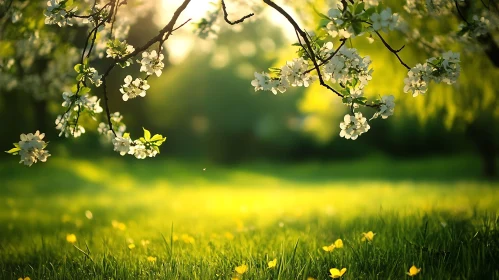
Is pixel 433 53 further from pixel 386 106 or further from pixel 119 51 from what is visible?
pixel 119 51

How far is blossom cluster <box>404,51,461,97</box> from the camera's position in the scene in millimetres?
2557

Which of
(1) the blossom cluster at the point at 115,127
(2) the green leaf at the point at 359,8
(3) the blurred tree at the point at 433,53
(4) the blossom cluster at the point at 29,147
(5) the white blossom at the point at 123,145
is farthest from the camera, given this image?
(3) the blurred tree at the point at 433,53

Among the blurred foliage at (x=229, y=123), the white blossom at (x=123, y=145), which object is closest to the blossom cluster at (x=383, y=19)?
the white blossom at (x=123, y=145)

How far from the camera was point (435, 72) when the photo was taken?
261 centimetres

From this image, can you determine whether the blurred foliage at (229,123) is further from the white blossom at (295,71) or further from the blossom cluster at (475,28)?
the white blossom at (295,71)

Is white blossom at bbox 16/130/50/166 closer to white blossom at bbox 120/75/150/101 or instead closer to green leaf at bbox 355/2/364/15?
white blossom at bbox 120/75/150/101

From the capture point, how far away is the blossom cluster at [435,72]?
2.56 m

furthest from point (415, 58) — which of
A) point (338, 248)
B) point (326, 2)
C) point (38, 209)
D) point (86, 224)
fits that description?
point (38, 209)

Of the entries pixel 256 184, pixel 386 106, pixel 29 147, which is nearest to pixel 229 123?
pixel 256 184

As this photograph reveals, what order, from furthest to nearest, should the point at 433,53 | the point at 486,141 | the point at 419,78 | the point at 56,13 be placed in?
the point at 486,141, the point at 433,53, the point at 56,13, the point at 419,78

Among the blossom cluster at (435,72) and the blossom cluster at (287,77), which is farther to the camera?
the blossom cluster at (287,77)

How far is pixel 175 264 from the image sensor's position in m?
3.17

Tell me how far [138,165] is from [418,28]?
20.4 meters

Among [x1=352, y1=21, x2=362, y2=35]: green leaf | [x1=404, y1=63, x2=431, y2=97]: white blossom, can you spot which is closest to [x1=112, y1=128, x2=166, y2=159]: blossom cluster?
[x1=352, y1=21, x2=362, y2=35]: green leaf
